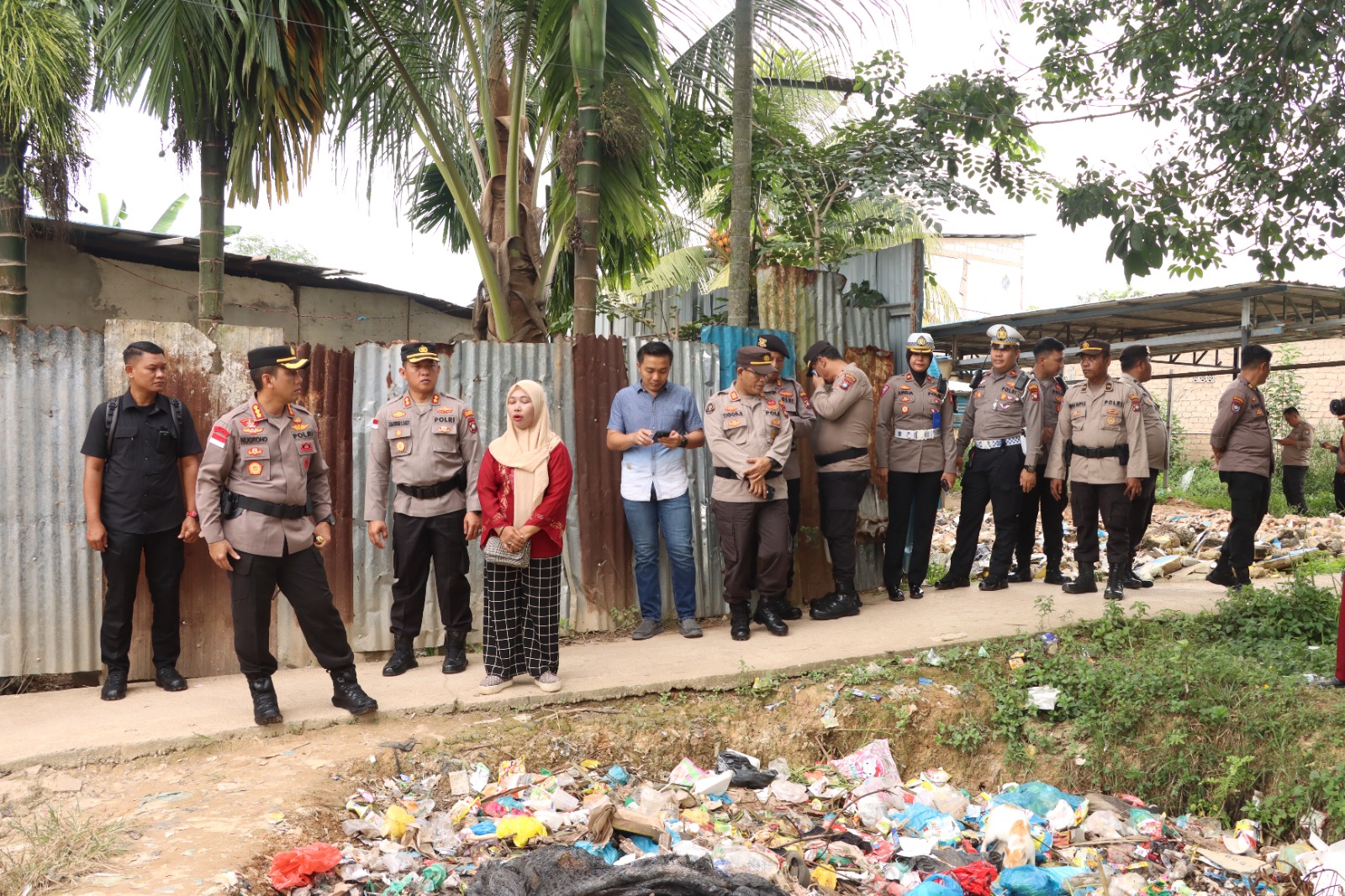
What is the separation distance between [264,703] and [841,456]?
3847 mm

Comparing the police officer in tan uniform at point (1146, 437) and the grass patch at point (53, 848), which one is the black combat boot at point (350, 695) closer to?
the grass patch at point (53, 848)

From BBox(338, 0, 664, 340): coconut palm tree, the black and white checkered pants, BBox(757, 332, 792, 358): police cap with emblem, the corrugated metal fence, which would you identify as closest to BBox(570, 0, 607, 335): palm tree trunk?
BBox(338, 0, 664, 340): coconut palm tree

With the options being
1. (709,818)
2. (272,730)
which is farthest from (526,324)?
(709,818)

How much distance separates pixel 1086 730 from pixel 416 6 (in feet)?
24.6

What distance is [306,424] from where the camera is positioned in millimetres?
4883

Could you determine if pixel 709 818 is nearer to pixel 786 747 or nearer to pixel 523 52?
pixel 786 747

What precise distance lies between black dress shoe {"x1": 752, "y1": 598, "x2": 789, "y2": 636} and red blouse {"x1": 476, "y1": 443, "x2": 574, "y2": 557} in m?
1.71

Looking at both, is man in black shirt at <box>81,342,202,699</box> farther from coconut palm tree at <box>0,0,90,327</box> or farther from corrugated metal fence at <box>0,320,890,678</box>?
coconut palm tree at <box>0,0,90,327</box>

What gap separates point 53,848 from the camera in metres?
3.35

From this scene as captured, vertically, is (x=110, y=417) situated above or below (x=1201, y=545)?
above

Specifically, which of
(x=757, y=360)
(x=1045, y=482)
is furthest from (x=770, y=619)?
(x=1045, y=482)

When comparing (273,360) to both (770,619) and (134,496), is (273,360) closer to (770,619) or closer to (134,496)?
(134,496)

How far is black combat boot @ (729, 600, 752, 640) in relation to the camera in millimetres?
6066

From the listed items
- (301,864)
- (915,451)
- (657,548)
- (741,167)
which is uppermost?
(741,167)
